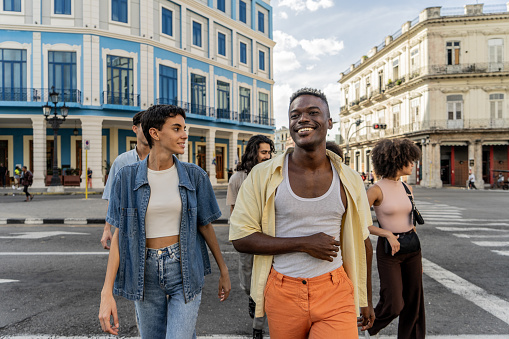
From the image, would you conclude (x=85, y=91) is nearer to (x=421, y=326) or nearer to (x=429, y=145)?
(x=421, y=326)

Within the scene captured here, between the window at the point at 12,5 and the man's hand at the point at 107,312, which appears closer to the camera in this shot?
the man's hand at the point at 107,312

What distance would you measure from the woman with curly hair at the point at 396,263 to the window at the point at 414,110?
3653 cm

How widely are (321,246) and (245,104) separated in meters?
33.3

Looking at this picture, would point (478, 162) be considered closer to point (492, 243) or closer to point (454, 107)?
point (454, 107)

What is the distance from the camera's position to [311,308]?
1.86 meters

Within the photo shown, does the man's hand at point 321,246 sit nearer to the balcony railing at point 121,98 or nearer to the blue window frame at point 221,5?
the balcony railing at point 121,98

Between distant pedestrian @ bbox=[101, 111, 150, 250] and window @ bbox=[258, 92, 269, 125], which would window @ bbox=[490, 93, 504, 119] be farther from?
distant pedestrian @ bbox=[101, 111, 150, 250]

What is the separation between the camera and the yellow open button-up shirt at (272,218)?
77.0 inches

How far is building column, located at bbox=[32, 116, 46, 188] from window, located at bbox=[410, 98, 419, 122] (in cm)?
3259

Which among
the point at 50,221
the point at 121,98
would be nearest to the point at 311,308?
the point at 50,221

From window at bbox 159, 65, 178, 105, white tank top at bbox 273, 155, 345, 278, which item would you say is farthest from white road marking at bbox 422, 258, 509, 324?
window at bbox 159, 65, 178, 105

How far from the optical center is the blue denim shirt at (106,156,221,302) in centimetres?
217

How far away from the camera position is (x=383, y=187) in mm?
3303

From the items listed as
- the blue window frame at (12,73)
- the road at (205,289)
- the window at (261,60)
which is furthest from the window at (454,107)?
the blue window frame at (12,73)
